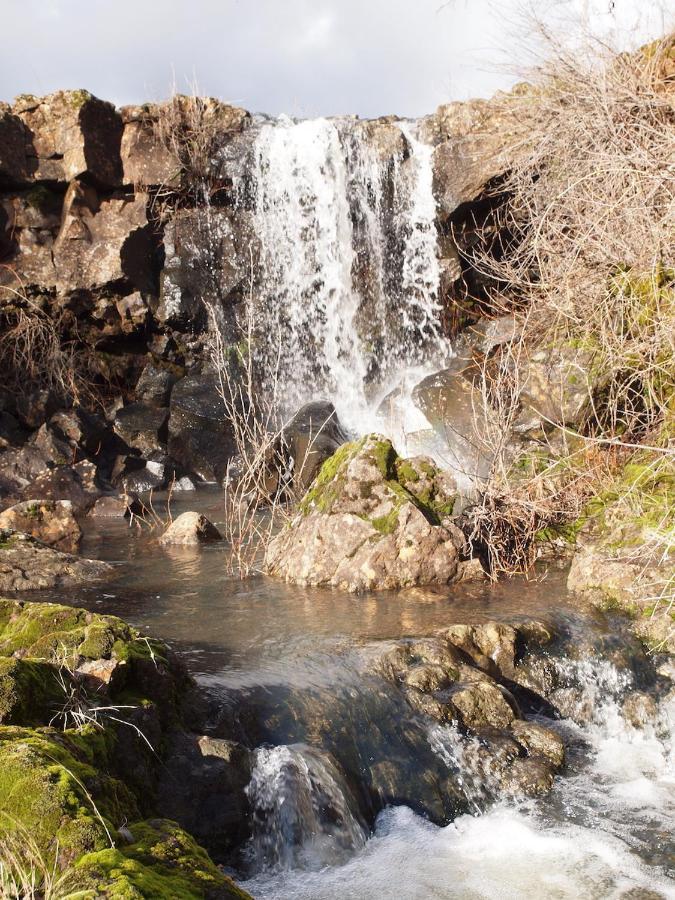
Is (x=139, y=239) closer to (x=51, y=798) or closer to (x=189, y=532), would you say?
(x=189, y=532)

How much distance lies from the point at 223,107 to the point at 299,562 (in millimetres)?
11643

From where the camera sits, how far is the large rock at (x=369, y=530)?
6.67 metres

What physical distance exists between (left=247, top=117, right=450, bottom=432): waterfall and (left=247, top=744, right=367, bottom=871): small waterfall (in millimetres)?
10336

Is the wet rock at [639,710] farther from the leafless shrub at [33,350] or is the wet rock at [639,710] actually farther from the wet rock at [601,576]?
the leafless shrub at [33,350]

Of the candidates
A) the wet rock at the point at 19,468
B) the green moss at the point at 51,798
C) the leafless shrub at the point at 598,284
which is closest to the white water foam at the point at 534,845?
the green moss at the point at 51,798

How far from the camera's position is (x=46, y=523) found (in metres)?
8.87

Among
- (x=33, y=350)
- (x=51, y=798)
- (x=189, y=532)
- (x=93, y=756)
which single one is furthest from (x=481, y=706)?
(x=33, y=350)

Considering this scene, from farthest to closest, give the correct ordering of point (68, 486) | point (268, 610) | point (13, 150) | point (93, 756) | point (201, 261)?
point (201, 261)
point (13, 150)
point (68, 486)
point (268, 610)
point (93, 756)

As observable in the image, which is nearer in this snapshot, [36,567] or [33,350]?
[36,567]

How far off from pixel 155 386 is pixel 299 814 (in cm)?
1208

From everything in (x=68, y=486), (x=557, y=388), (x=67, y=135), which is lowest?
(x=68, y=486)

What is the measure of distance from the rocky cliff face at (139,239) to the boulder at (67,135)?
0.02 metres

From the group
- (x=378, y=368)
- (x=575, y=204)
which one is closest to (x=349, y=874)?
(x=575, y=204)

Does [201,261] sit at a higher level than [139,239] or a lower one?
lower
